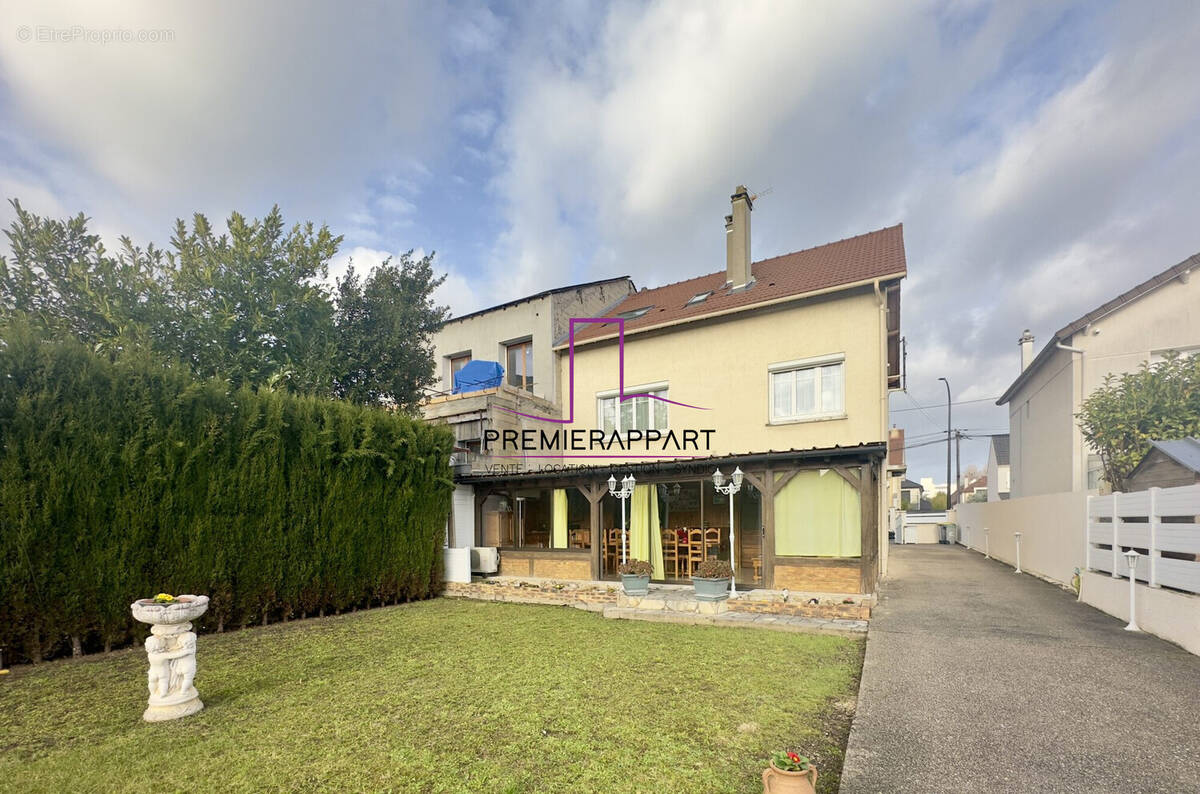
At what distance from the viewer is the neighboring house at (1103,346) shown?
12.4 meters

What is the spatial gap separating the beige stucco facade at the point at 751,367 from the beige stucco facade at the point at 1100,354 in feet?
19.9

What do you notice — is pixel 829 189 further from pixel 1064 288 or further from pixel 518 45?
pixel 1064 288

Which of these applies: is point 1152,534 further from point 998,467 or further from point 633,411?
point 998,467

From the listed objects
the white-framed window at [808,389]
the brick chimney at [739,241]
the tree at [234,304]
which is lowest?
the white-framed window at [808,389]

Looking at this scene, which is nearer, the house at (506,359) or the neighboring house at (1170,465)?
the neighboring house at (1170,465)

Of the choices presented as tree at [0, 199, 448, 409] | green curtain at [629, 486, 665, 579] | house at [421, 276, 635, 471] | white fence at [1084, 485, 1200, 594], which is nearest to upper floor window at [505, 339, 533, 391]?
house at [421, 276, 635, 471]

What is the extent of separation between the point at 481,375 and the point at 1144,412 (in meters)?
14.8

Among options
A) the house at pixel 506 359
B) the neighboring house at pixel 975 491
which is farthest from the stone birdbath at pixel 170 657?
the neighboring house at pixel 975 491

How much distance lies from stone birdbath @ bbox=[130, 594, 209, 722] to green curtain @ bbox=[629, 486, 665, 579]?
8.72m

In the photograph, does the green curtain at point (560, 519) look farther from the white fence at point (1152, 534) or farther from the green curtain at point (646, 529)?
the white fence at point (1152, 534)

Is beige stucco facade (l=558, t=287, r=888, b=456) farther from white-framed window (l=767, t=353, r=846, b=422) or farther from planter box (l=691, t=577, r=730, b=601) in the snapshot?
planter box (l=691, t=577, r=730, b=601)

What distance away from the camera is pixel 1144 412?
9750 millimetres

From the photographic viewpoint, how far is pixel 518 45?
35.1ft

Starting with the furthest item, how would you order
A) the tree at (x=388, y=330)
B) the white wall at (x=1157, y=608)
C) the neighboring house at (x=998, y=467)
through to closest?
the neighboring house at (x=998, y=467) → the tree at (x=388, y=330) → the white wall at (x=1157, y=608)
